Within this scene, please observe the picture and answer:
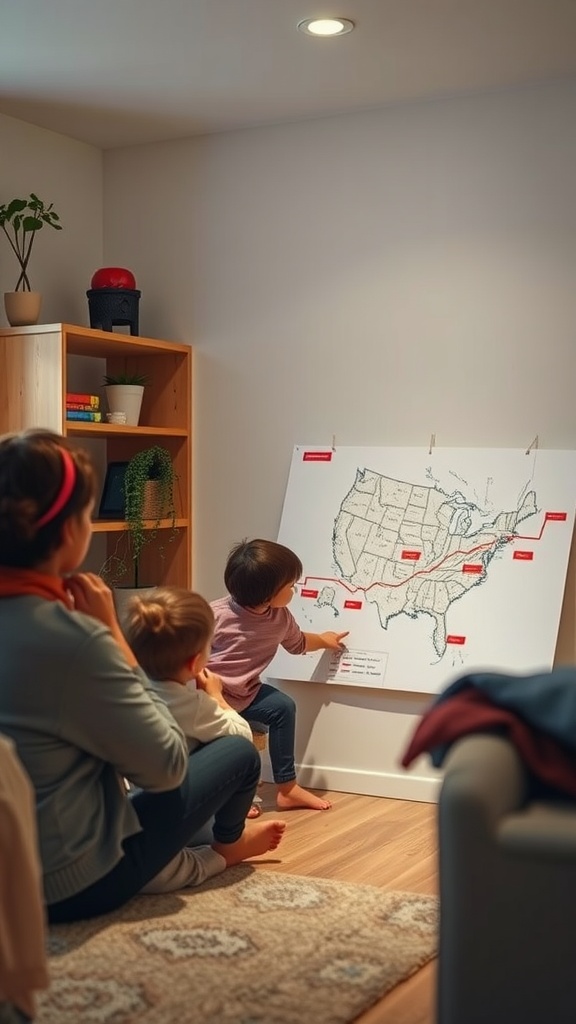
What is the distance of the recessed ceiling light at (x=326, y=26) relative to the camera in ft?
11.0

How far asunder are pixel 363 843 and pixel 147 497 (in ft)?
4.83

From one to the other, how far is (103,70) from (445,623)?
2.02 meters

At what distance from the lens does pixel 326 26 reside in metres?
3.39

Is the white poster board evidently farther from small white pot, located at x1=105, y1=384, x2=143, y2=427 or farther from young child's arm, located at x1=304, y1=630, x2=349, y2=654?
small white pot, located at x1=105, y1=384, x2=143, y2=427

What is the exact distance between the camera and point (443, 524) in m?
3.97

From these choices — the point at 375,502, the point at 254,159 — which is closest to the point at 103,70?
the point at 254,159

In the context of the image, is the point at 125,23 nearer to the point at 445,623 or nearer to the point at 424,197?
the point at 424,197

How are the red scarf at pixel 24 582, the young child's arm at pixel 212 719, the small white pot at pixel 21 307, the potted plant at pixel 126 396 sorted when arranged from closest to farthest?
1. the red scarf at pixel 24 582
2. the young child's arm at pixel 212 719
3. the small white pot at pixel 21 307
4. the potted plant at pixel 126 396

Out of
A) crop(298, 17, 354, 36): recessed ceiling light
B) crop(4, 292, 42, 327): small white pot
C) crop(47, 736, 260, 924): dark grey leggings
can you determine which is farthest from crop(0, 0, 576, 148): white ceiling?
crop(47, 736, 260, 924): dark grey leggings

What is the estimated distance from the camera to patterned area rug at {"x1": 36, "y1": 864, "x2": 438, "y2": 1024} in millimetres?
2250

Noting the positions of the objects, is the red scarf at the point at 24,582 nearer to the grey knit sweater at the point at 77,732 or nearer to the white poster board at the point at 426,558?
the grey knit sweater at the point at 77,732

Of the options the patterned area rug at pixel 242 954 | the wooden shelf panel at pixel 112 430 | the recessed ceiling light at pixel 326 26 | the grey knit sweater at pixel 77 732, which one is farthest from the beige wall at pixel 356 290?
the grey knit sweater at pixel 77 732

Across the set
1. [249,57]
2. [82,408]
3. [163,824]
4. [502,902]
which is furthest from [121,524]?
[502,902]

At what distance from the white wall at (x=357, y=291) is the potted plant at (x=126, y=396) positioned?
0.26 meters
